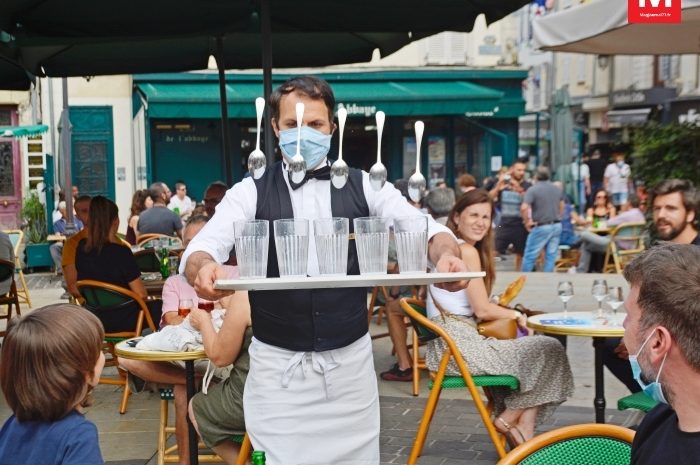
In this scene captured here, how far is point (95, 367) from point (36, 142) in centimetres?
2065

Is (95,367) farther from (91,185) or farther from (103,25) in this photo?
(91,185)

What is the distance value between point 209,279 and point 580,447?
110 cm

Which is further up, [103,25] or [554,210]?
[103,25]

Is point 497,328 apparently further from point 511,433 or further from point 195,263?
point 195,263

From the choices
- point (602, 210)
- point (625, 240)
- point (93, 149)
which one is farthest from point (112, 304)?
point (93, 149)

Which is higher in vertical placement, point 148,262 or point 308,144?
point 308,144

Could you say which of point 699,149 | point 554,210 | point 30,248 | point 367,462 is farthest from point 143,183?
point 367,462

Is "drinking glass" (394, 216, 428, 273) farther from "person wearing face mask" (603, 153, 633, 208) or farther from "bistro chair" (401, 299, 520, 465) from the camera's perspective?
"person wearing face mask" (603, 153, 633, 208)

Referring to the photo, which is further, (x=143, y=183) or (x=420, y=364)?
(x=143, y=183)

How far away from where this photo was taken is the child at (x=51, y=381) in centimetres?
256

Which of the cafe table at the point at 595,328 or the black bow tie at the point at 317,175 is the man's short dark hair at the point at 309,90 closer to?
the black bow tie at the point at 317,175

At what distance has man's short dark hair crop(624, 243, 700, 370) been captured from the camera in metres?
2.23

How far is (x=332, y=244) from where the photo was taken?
10.2 feet

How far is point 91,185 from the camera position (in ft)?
77.4
